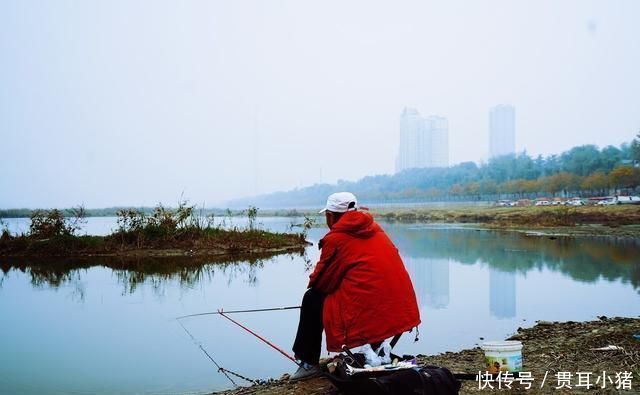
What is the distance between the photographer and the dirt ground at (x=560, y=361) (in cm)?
346

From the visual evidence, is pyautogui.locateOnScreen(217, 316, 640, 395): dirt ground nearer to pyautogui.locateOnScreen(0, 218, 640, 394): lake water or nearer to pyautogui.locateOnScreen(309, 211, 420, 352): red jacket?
pyautogui.locateOnScreen(309, 211, 420, 352): red jacket

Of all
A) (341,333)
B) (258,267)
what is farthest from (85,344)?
(258,267)

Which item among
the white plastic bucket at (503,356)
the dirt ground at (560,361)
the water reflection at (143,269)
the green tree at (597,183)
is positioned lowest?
the water reflection at (143,269)

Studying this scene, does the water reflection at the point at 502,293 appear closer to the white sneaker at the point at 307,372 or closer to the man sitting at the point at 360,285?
the white sneaker at the point at 307,372

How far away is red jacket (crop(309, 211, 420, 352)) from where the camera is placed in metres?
3.21

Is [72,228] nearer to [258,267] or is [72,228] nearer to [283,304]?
[258,267]

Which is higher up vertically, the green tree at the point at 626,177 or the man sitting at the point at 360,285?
the green tree at the point at 626,177

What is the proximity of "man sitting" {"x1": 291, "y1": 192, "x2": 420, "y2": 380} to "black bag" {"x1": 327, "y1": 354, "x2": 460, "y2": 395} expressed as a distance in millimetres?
330

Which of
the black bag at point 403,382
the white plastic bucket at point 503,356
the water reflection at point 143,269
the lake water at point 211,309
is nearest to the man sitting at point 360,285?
the black bag at point 403,382

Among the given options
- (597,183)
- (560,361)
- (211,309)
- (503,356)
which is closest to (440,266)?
(211,309)

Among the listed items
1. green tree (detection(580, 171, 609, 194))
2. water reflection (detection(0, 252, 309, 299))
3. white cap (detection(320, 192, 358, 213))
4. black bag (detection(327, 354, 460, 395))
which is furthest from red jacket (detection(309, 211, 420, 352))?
green tree (detection(580, 171, 609, 194))

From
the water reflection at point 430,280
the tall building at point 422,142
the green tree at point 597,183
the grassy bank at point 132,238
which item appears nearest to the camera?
the water reflection at point 430,280

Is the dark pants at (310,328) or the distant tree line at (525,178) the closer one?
the dark pants at (310,328)

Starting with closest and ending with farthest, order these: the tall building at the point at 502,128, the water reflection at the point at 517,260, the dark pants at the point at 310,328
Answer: the dark pants at the point at 310,328, the water reflection at the point at 517,260, the tall building at the point at 502,128
